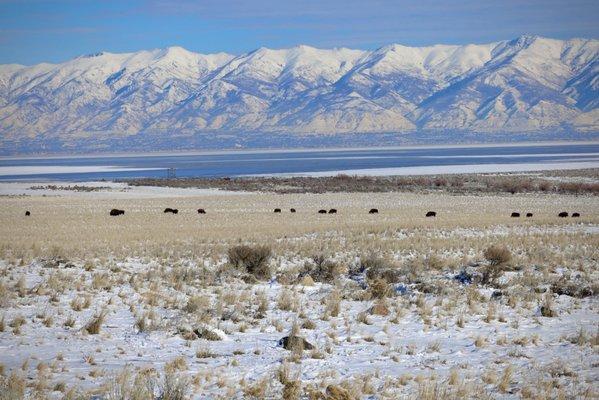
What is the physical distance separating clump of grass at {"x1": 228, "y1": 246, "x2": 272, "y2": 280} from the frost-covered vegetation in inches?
1.3

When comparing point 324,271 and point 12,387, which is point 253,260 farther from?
point 12,387

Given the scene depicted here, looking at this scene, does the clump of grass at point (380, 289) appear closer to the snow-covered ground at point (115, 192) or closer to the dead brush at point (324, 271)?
the dead brush at point (324, 271)

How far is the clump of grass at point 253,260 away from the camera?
54.0 ft

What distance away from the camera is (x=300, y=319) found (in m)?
12.3

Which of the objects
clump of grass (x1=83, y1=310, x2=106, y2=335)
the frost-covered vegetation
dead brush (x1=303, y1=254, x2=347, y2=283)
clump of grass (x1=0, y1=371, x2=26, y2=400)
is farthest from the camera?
dead brush (x1=303, y1=254, x2=347, y2=283)

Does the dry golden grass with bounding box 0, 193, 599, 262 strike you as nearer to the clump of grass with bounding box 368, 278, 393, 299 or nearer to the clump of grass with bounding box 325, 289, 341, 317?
the clump of grass with bounding box 368, 278, 393, 299

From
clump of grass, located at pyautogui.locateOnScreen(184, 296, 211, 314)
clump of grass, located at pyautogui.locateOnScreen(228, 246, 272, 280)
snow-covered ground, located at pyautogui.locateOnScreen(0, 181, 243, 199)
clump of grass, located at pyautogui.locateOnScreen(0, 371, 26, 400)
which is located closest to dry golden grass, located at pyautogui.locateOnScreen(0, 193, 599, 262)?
clump of grass, located at pyautogui.locateOnScreen(228, 246, 272, 280)

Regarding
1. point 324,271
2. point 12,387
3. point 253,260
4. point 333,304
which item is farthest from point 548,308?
point 12,387

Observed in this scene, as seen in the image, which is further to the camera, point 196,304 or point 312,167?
point 312,167

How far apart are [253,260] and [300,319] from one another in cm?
473

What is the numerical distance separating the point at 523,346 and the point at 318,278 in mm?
6211

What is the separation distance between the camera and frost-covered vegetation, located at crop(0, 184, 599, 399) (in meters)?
8.84

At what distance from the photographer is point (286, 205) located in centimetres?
5066

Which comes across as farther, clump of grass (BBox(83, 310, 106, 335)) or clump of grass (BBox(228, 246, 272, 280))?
clump of grass (BBox(228, 246, 272, 280))
